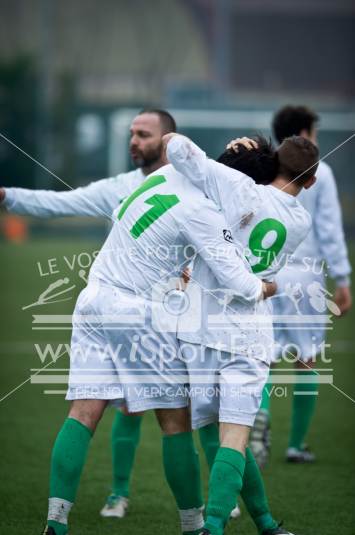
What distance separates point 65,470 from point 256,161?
1.58 meters

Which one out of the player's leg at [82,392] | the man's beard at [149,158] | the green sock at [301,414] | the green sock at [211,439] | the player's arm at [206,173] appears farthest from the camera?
the green sock at [301,414]

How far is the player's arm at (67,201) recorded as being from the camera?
5.70 m

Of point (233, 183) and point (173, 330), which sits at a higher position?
point (233, 183)

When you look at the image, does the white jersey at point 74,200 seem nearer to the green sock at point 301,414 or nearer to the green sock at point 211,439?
the green sock at point 211,439

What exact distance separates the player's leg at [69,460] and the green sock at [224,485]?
0.59 meters

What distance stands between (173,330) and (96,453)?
254 cm

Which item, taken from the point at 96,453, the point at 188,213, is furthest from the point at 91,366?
the point at 96,453

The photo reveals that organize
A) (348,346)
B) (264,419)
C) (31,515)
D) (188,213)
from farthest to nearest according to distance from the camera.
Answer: (348,346) → (264,419) → (31,515) → (188,213)

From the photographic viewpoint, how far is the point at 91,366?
4.81 meters

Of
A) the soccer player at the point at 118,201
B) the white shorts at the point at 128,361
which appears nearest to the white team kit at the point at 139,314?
the white shorts at the point at 128,361

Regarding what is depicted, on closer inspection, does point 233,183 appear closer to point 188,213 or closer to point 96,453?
point 188,213

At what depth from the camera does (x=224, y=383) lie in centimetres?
473

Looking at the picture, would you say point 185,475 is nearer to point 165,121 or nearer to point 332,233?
point 165,121

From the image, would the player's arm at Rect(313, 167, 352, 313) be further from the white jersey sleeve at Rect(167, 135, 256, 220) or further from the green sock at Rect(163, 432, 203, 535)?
the green sock at Rect(163, 432, 203, 535)
